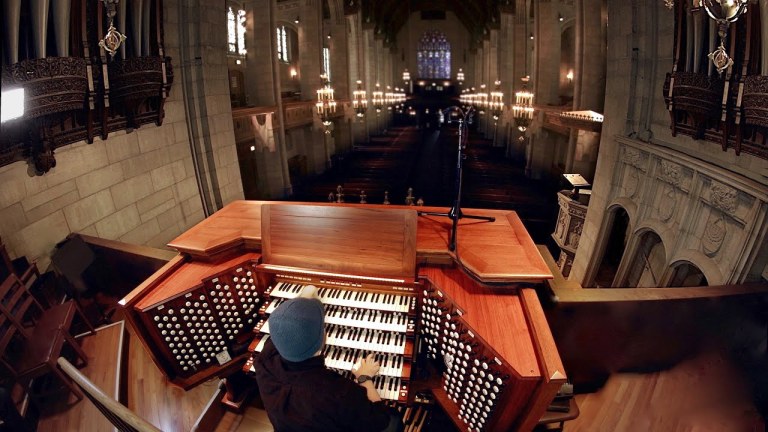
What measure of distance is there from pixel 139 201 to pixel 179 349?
11.4 feet

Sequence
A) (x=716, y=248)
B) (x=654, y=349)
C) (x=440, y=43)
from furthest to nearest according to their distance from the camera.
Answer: (x=440, y=43)
(x=716, y=248)
(x=654, y=349)

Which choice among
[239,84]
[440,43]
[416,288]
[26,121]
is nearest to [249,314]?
[416,288]

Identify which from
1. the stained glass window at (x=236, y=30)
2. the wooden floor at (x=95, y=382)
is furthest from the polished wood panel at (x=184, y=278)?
the stained glass window at (x=236, y=30)

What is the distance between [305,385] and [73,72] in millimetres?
4958

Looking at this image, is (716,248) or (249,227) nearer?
(249,227)

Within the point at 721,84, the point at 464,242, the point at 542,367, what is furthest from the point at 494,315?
the point at 721,84

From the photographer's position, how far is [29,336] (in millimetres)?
3869

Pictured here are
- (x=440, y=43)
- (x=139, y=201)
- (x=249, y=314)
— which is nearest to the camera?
(x=249, y=314)

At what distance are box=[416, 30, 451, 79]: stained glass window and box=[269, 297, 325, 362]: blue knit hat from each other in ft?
A: 153

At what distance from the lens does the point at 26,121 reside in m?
4.17

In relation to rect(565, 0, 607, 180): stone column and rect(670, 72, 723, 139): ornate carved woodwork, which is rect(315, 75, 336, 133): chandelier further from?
rect(670, 72, 723, 139): ornate carved woodwork

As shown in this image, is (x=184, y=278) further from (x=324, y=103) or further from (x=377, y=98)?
(x=377, y=98)

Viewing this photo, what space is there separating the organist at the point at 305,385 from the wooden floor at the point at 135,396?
2.45 m

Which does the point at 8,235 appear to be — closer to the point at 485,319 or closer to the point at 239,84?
the point at 485,319
